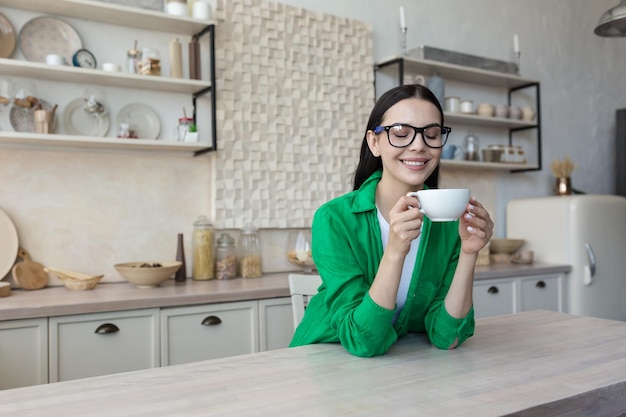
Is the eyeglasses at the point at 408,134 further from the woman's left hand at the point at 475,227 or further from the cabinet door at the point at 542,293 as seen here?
the cabinet door at the point at 542,293

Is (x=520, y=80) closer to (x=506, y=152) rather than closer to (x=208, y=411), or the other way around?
(x=506, y=152)

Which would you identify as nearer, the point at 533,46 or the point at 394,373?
the point at 394,373

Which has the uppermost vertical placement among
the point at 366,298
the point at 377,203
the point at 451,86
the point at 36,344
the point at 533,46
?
the point at 533,46

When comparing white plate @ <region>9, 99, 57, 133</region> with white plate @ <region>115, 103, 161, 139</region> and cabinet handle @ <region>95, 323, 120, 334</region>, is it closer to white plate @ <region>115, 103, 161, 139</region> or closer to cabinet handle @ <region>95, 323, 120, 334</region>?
white plate @ <region>115, 103, 161, 139</region>

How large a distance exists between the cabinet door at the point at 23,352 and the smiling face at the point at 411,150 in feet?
4.68

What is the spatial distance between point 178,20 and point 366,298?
205 centimetres

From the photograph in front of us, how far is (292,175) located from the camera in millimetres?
3225

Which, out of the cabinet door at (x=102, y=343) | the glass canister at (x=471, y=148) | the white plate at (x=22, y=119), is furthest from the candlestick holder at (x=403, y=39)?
the cabinet door at (x=102, y=343)

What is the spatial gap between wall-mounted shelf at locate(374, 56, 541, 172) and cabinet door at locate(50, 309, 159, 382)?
6.59 feet

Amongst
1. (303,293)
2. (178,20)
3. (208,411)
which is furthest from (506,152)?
(208,411)

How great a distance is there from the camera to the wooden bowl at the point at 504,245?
3.77 meters

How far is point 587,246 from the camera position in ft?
11.8

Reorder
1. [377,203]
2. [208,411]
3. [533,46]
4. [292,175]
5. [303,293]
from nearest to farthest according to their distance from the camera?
[208,411]
[377,203]
[303,293]
[292,175]
[533,46]

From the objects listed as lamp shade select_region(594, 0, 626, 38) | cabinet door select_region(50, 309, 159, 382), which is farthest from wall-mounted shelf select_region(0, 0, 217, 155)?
lamp shade select_region(594, 0, 626, 38)
